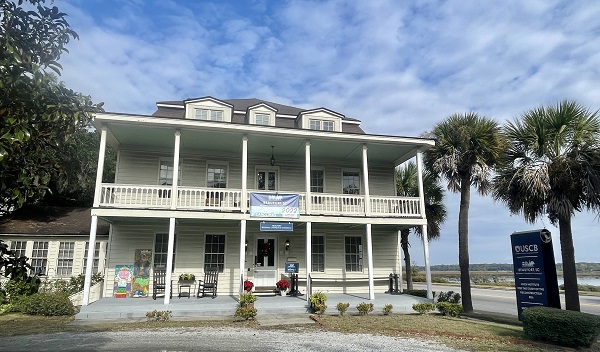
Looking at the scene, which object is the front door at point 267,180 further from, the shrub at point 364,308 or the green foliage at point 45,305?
the green foliage at point 45,305

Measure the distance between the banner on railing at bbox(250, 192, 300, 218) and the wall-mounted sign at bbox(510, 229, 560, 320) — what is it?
7.55 meters

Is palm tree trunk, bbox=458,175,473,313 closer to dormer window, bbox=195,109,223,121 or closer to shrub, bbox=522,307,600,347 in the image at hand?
shrub, bbox=522,307,600,347

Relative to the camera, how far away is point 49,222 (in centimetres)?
1817

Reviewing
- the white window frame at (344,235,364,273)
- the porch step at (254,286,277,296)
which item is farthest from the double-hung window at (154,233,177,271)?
the white window frame at (344,235,364,273)

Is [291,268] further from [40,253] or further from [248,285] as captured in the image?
[40,253]

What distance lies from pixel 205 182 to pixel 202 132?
9.77 feet

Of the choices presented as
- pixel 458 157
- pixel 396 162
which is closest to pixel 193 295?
pixel 396 162

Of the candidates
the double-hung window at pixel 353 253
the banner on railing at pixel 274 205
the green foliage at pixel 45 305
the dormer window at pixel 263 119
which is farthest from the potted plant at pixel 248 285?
the dormer window at pixel 263 119

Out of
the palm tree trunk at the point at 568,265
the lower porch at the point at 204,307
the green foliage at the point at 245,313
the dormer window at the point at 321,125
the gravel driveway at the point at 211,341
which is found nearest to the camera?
the gravel driveway at the point at 211,341

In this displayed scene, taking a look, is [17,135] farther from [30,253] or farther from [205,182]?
[30,253]

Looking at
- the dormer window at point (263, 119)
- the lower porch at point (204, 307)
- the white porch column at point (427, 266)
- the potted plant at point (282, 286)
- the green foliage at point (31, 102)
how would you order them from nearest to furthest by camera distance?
the green foliage at point (31, 102), the lower porch at point (204, 307), the white porch column at point (427, 266), the potted plant at point (282, 286), the dormer window at point (263, 119)

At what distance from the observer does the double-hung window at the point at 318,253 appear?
57.5 ft

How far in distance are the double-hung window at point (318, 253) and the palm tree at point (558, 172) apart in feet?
25.5

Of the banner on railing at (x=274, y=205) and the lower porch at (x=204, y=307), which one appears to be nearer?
the lower porch at (x=204, y=307)
